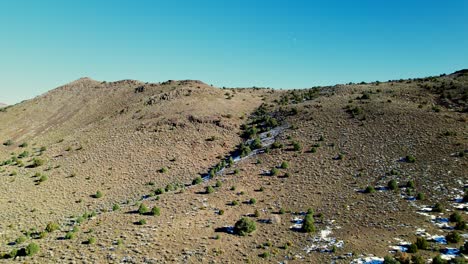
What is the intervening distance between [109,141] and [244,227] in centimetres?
4445

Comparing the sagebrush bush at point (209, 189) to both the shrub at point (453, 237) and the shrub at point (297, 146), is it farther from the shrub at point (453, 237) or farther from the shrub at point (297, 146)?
the shrub at point (453, 237)

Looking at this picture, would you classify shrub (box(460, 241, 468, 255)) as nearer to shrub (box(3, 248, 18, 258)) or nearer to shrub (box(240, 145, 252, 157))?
shrub (box(240, 145, 252, 157))

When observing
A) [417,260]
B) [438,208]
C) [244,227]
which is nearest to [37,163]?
[244,227]

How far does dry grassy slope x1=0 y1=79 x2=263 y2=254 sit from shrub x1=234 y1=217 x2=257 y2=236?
2098 centimetres

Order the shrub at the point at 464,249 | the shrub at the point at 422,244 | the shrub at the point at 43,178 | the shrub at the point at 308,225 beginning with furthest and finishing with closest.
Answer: the shrub at the point at 43,178 < the shrub at the point at 308,225 < the shrub at the point at 422,244 < the shrub at the point at 464,249

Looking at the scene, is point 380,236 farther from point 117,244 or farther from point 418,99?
point 418,99

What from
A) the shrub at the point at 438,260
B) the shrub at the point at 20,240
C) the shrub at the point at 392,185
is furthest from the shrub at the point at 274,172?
the shrub at the point at 20,240

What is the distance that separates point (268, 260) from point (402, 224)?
47.9 feet

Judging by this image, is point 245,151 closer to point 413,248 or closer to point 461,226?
point 413,248

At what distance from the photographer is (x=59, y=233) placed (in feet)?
110

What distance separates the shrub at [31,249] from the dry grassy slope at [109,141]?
677 centimetres

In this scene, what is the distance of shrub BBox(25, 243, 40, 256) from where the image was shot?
93.9ft

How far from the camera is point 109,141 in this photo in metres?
66.3

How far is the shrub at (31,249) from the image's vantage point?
28.6 m
